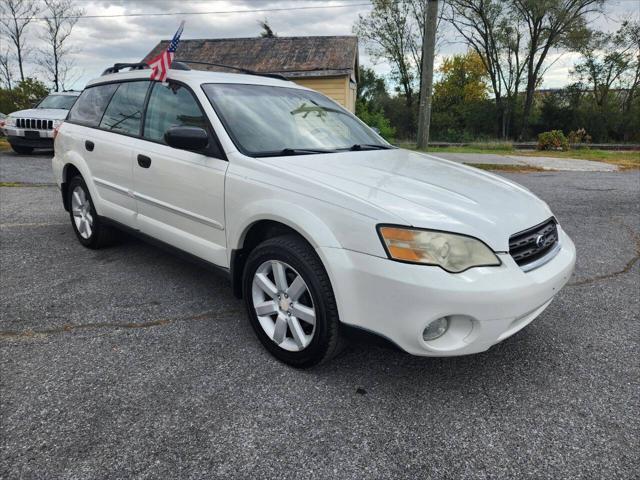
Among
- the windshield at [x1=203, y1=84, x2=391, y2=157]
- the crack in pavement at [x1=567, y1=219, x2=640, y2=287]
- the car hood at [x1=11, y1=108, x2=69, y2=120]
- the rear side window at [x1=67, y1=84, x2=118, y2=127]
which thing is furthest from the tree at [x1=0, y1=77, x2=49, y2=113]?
the crack in pavement at [x1=567, y1=219, x2=640, y2=287]

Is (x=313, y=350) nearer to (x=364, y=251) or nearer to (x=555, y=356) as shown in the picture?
(x=364, y=251)

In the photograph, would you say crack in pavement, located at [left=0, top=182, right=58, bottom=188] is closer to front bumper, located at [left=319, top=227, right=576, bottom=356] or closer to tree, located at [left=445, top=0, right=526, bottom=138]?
front bumper, located at [left=319, top=227, right=576, bottom=356]

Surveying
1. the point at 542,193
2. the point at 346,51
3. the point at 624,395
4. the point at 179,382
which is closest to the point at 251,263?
the point at 179,382

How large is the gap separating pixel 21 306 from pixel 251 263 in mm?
1864

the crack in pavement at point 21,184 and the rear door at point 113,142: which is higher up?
the rear door at point 113,142

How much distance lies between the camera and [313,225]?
2.29 metres

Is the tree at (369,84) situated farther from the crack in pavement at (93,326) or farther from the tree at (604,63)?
the crack in pavement at (93,326)

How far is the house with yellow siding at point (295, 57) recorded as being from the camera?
59.5ft

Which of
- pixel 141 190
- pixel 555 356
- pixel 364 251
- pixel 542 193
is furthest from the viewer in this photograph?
pixel 542 193

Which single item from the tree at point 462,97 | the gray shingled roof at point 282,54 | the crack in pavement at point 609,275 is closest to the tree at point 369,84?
the tree at point 462,97

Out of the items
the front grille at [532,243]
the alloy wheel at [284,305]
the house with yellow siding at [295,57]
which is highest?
the house with yellow siding at [295,57]

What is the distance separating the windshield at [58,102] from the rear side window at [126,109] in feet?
34.9

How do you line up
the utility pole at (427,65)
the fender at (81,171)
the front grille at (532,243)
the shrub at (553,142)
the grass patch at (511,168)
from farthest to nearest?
the shrub at (553,142)
the utility pole at (427,65)
the grass patch at (511,168)
the fender at (81,171)
the front grille at (532,243)

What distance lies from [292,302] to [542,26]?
37.2 m
